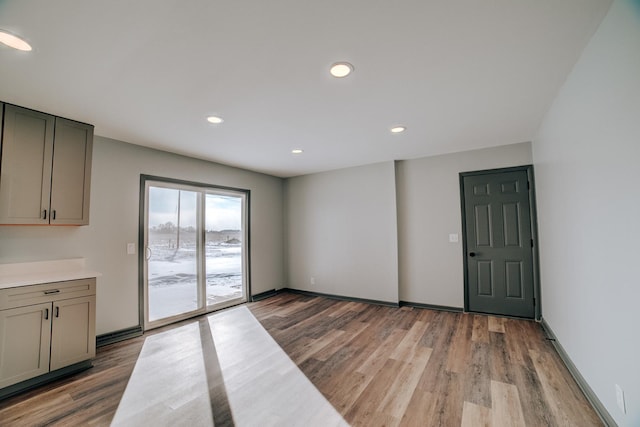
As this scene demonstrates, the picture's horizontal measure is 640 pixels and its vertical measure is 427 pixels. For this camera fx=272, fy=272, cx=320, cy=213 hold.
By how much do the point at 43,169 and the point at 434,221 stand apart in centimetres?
497

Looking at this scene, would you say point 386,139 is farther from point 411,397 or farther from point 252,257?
point 252,257

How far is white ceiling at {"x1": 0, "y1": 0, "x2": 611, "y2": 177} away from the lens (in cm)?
150

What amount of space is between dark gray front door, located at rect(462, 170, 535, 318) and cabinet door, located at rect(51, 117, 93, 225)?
16.3 ft

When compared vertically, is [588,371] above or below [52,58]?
below

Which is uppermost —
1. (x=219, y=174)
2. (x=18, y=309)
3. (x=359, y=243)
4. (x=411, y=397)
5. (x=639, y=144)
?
(x=219, y=174)

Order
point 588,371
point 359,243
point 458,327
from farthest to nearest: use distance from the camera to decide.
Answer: point 359,243 < point 458,327 < point 588,371

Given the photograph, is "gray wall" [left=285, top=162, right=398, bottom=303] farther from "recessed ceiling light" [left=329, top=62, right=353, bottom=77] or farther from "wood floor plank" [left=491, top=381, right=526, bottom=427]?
"recessed ceiling light" [left=329, top=62, right=353, bottom=77]

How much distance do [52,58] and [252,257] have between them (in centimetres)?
397

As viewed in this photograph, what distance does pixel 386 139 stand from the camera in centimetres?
368

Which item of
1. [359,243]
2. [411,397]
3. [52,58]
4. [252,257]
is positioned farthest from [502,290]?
[52,58]

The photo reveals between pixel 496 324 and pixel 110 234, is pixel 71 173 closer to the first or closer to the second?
pixel 110 234

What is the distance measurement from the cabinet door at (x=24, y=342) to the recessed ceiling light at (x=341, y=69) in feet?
10.6

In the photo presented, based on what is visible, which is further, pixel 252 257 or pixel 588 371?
pixel 252 257

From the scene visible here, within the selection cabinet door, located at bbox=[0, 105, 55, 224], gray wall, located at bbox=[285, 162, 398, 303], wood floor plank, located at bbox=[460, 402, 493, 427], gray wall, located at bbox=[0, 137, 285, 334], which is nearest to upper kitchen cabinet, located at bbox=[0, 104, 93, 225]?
cabinet door, located at bbox=[0, 105, 55, 224]
